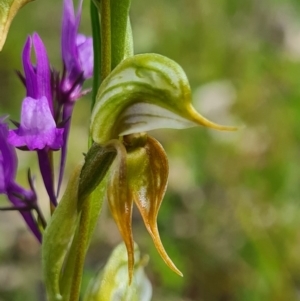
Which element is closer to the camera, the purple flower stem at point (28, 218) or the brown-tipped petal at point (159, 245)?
the brown-tipped petal at point (159, 245)

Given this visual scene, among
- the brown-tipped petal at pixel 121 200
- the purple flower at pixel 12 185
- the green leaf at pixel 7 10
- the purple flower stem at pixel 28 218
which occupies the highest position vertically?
the green leaf at pixel 7 10

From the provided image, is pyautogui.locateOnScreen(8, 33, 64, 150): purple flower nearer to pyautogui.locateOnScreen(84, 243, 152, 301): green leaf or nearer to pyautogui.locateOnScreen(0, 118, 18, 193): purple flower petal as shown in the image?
pyautogui.locateOnScreen(0, 118, 18, 193): purple flower petal

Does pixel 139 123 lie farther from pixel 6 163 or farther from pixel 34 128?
pixel 6 163

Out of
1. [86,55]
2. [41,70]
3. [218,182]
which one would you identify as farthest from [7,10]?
[218,182]

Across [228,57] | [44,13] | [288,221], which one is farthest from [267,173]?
[44,13]

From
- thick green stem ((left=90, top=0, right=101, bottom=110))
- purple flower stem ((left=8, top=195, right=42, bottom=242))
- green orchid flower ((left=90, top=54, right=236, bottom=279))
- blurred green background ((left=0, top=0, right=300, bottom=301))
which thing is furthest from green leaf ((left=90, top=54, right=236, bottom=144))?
blurred green background ((left=0, top=0, right=300, bottom=301))

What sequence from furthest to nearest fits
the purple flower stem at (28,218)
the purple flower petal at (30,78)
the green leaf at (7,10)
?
the purple flower stem at (28,218), the purple flower petal at (30,78), the green leaf at (7,10)

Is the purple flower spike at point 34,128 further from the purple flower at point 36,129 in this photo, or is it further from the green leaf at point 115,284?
the green leaf at point 115,284

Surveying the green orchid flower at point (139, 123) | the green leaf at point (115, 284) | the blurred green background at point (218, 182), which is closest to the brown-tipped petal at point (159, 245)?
the green orchid flower at point (139, 123)
